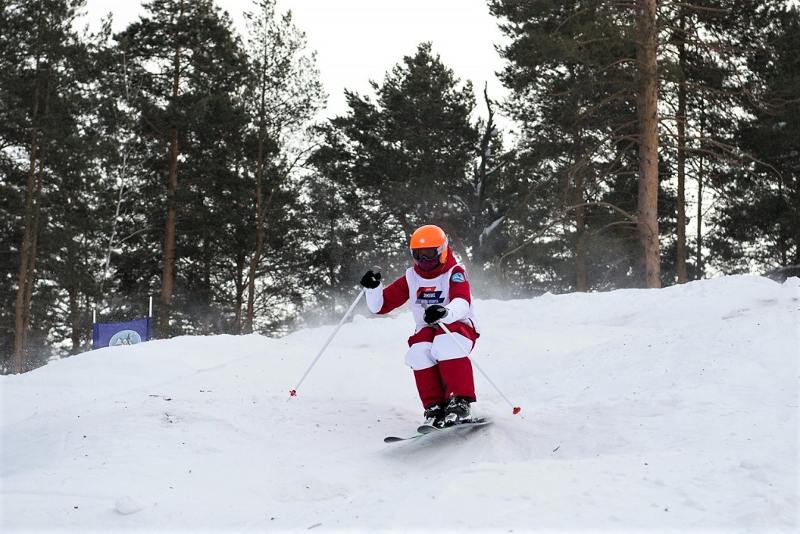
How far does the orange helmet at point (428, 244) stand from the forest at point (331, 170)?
10.5m

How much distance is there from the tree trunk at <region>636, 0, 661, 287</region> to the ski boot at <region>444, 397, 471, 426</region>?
11.2 metres

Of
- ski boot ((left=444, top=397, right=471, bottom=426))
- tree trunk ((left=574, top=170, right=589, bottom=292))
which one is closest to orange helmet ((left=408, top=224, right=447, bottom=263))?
ski boot ((left=444, top=397, right=471, bottom=426))

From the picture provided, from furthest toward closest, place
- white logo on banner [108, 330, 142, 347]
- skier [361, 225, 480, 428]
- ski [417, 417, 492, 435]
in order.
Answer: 1. white logo on banner [108, 330, 142, 347]
2. skier [361, 225, 480, 428]
3. ski [417, 417, 492, 435]

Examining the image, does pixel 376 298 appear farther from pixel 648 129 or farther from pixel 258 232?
pixel 258 232

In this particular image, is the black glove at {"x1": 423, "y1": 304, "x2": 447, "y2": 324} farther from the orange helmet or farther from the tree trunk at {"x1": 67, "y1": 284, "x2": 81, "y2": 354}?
the tree trunk at {"x1": 67, "y1": 284, "x2": 81, "y2": 354}

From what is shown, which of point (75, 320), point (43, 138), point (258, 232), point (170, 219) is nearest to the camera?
point (43, 138)

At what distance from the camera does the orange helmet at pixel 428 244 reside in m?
6.05

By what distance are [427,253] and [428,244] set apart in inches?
3.1

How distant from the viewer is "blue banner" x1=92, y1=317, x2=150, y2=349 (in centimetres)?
1396

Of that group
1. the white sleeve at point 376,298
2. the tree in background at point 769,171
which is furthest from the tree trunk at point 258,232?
the white sleeve at point 376,298

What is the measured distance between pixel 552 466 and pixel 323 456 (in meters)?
1.96

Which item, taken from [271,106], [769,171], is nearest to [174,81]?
[271,106]

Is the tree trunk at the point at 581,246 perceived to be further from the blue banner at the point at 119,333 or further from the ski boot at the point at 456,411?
the ski boot at the point at 456,411

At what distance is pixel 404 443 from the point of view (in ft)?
18.6
